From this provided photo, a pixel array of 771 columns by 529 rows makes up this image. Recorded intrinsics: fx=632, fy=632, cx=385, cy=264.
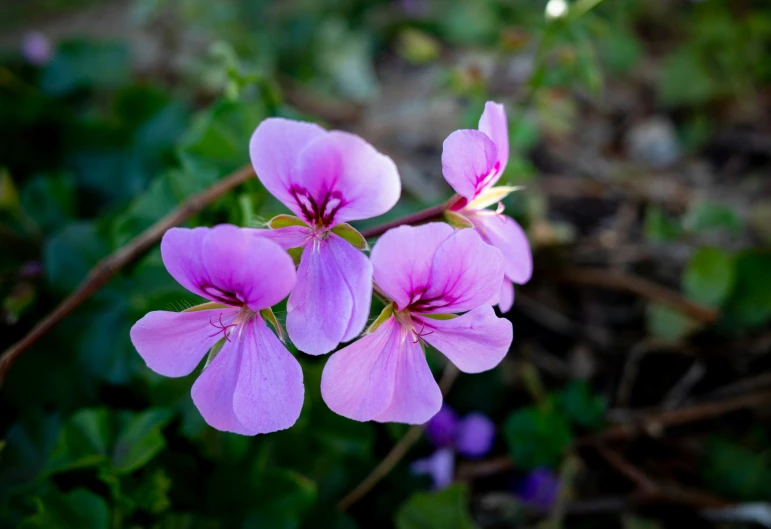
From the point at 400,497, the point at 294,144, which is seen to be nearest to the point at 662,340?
the point at 400,497

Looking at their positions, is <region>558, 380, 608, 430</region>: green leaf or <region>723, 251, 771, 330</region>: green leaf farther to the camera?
<region>723, 251, 771, 330</region>: green leaf

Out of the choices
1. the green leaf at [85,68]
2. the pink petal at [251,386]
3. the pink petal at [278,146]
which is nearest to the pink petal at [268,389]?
the pink petal at [251,386]

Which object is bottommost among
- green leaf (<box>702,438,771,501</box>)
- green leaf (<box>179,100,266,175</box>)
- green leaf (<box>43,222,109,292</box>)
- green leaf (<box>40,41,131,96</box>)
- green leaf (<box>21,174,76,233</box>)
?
green leaf (<box>702,438,771,501</box>)

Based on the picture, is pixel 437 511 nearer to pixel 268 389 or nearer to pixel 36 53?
pixel 268 389

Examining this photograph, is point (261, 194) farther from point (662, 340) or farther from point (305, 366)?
point (662, 340)

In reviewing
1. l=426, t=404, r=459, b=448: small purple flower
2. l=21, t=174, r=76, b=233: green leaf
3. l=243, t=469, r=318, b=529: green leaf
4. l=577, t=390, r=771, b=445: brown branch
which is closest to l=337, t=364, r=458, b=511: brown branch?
l=426, t=404, r=459, b=448: small purple flower

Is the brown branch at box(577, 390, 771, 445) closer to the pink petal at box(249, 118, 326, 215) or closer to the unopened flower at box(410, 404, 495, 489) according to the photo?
the unopened flower at box(410, 404, 495, 489)

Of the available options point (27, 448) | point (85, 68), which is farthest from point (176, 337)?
point (85, 68)
